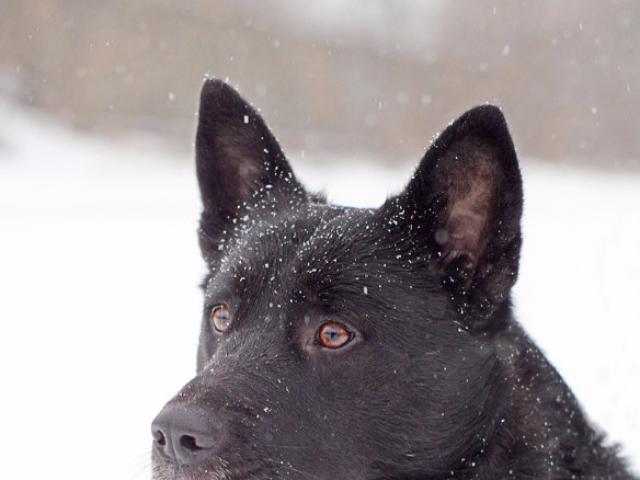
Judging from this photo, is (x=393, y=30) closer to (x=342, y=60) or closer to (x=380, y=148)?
(x=342, y=60)

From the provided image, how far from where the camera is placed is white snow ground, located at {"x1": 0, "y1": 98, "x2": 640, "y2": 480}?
18.6ft

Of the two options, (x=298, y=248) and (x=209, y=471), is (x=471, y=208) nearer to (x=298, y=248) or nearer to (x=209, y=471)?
(x=298, y=248)

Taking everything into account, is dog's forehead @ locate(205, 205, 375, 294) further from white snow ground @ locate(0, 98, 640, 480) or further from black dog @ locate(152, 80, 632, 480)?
white snow ground @ locate(0, 98, 640, 480)

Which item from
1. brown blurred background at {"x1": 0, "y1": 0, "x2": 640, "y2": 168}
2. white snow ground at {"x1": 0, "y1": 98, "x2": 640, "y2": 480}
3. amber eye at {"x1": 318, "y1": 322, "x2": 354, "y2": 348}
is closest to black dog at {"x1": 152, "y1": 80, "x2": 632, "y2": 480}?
amber eye at {"x1": 318, "y1": 322, "x2": 354, "y2": 348}

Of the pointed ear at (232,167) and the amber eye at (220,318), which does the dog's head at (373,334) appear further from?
the pointed ear at (232,167)

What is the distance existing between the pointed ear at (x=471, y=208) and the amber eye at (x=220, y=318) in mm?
848

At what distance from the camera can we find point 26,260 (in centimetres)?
1218

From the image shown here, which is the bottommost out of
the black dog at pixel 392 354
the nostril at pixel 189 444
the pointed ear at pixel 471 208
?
the nostril at pixel 189 444

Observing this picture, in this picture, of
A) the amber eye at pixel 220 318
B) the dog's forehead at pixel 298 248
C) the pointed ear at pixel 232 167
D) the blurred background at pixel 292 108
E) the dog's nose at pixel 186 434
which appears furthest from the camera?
the blurred background at pixel 292 108

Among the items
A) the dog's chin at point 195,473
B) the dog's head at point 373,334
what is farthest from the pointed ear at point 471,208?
the dog's chin at point 195,473

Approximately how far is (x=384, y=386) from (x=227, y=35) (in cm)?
2409

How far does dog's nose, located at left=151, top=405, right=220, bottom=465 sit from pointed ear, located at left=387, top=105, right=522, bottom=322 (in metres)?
1.16

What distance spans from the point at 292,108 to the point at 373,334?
23.9 meters

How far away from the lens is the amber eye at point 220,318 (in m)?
3.38
